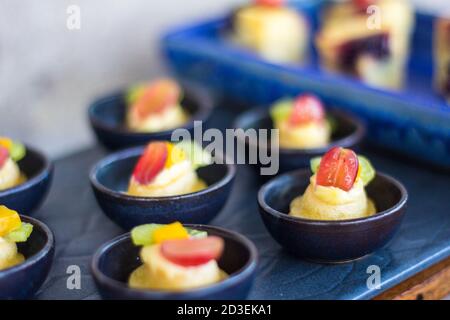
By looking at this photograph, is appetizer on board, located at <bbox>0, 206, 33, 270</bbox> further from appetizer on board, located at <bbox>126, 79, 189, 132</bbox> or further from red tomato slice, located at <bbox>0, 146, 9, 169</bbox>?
appetizer on board, located at <bbox>126, 79, 189, 132</bbox>

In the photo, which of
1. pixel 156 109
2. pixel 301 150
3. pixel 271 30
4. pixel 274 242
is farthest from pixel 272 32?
pixel 274 242

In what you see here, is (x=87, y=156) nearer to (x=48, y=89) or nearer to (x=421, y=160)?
(x=48, y=89)

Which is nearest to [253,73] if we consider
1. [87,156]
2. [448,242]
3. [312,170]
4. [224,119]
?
[224,119]

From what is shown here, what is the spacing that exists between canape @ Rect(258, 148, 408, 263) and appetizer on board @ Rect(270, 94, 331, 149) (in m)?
0.23

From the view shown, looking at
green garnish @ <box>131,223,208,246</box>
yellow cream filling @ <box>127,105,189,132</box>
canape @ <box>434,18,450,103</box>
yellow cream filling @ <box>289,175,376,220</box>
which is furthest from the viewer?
canape @ <box>434,18,450,103</box>

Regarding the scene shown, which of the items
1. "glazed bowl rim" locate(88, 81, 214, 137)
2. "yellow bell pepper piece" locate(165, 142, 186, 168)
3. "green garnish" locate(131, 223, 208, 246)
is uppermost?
"yellow bell pepper piece" locate(165, 142, 186, 168)

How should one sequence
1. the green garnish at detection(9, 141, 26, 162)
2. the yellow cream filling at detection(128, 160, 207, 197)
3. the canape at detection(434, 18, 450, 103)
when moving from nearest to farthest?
the yellow cream filling at detection(128, 160, 207, 197) < the green garnish at detection(9, 141, 26, 162) < the canape at detection(434, 18, 450, 103)

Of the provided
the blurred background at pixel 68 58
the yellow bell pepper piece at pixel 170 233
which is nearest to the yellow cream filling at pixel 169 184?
the yellow bell pepper piece at pixel 170 233

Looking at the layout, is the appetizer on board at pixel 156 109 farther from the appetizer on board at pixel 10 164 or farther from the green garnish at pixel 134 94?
the appetizer on board at pixel 10 164

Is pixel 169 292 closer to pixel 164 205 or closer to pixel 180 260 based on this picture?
pixel 180 260

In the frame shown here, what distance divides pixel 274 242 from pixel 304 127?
1.20 ft

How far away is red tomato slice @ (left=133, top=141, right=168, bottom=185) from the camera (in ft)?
4.96

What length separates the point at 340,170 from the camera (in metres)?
1.39

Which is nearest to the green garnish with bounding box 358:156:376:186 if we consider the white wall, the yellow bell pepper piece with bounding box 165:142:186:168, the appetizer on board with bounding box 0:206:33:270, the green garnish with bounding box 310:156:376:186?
Result: the green garnish with bounding box 310:156:376:186
